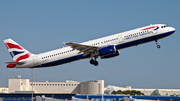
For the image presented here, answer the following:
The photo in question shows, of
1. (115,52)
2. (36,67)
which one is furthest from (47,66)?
(115,52)

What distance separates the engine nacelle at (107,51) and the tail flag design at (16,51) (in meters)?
17.1

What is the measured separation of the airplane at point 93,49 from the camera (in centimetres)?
5875

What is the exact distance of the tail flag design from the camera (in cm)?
6712

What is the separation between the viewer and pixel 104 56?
2522 inches

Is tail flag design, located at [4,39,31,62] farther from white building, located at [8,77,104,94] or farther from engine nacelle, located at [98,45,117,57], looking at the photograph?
white building, located at [8,77,104,94]

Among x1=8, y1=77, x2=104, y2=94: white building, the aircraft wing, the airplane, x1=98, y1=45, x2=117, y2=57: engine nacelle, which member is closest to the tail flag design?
the airplane

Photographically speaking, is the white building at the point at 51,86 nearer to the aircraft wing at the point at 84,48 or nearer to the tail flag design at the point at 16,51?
the tail flag design at the point at 16,51

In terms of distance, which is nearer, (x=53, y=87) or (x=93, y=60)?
(x=93, y=60)

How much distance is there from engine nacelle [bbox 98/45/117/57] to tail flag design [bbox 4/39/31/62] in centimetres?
1708

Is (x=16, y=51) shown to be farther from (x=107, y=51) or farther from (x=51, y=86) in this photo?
(x=51, y=86)

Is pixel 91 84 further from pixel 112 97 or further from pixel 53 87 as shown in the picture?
pixel 112 97

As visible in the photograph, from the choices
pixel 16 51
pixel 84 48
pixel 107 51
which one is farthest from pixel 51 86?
pixel 107 51

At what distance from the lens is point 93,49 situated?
6062 centimetres

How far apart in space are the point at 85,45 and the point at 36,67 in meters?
13.6
